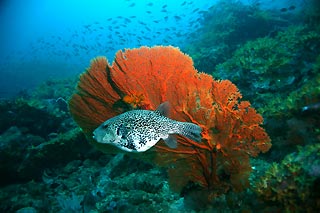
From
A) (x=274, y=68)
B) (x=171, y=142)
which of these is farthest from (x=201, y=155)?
(x=274, y=68)

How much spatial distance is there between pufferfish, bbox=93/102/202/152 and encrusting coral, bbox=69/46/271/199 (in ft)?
2.41

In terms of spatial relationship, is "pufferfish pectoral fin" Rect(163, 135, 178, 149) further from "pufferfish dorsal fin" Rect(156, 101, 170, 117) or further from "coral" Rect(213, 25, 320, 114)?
"coral" Rect(213, 25, 320, 114)

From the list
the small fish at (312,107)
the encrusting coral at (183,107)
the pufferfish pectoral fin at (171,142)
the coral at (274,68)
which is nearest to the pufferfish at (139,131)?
the pufferfish pectoral fin at (171,142)

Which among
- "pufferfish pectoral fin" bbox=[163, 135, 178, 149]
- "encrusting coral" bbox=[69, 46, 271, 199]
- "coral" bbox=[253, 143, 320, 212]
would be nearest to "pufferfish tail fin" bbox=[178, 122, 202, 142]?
"pufferfish pectoral fin" bbox=[163, 135, 178, 149]

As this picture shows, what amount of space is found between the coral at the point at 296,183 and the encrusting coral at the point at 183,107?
0.48 meters

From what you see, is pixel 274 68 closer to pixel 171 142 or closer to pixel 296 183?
pixel 296 183

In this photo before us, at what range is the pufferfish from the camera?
9.00 feet

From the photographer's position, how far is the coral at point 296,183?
8.98 ft

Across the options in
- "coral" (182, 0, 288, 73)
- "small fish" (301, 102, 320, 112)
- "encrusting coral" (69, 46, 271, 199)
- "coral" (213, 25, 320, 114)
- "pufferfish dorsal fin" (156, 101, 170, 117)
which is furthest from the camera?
"coral" (182, 0, 288, 73)

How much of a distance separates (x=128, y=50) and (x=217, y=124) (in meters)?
2.05

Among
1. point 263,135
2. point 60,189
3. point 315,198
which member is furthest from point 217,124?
point 60,189

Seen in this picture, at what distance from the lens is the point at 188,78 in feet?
12.6

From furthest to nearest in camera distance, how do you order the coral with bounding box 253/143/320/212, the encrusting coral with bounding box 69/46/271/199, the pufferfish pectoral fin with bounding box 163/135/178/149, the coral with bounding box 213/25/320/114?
the coral with bounding box 213/25/320/114, the encrusting coral with bounding box 69/46/271/199, the pufferfish pectoral fin with bounding box 163/135/178/149, the coral with bounding box 253/143/320/212

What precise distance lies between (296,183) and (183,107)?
1792mm
